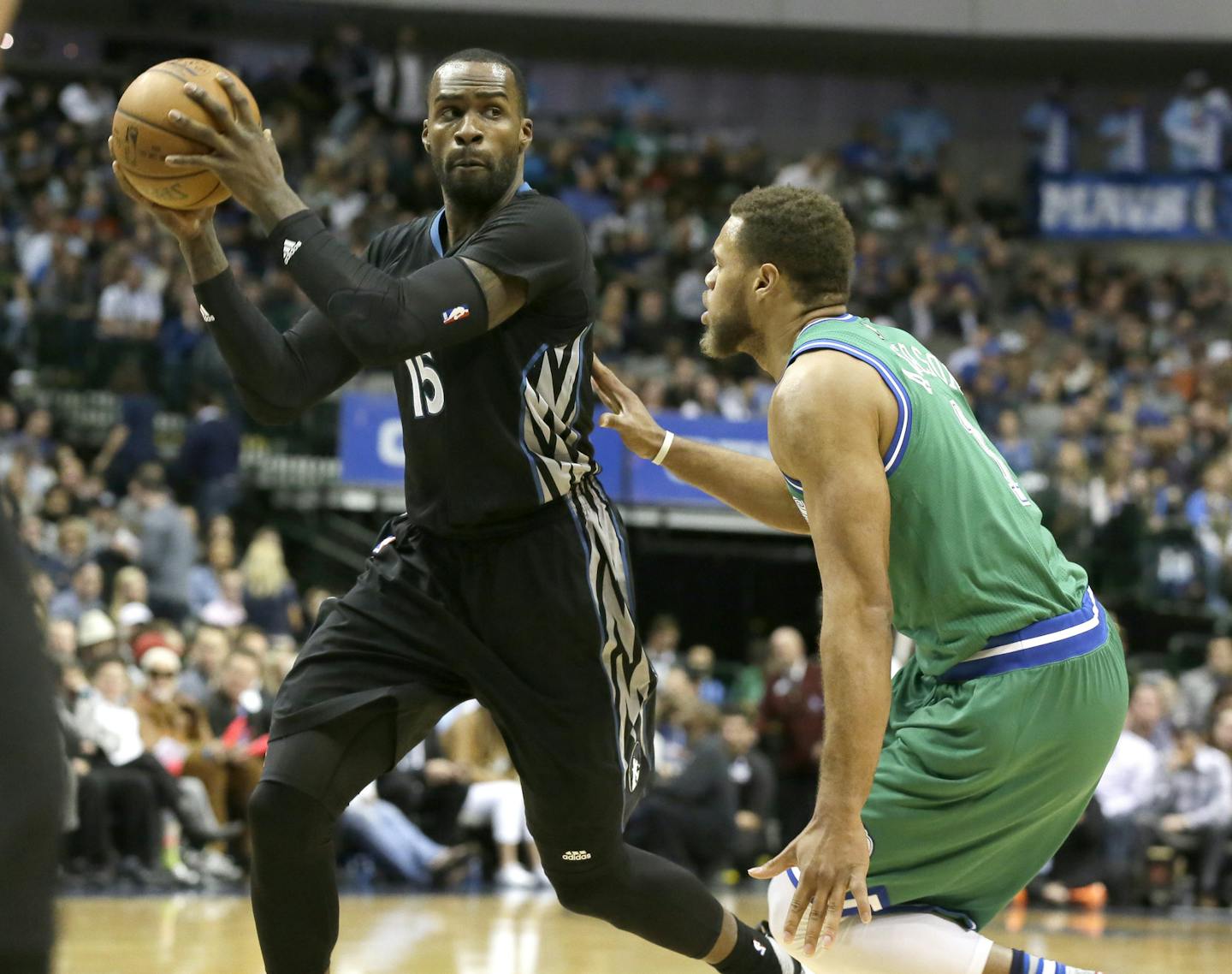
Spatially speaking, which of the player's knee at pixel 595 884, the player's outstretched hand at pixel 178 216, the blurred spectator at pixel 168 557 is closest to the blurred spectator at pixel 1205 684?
the blurred spectator at pixel 168 557

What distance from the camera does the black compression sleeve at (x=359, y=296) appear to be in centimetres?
365

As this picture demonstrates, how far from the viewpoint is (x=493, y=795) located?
10.5 meters

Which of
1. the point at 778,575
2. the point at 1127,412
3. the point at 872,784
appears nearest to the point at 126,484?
the point at 778,575

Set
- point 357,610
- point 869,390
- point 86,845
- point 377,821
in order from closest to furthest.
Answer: point 869,390
point 357,610
point 86,845
point 377,821

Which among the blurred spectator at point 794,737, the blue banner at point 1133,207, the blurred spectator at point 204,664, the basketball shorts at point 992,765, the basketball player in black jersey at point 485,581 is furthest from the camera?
the blue banner at point 1133,207

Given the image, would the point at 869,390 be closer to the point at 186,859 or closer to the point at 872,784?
the point at 872,784

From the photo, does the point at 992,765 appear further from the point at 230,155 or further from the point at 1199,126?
the point at 1199,126

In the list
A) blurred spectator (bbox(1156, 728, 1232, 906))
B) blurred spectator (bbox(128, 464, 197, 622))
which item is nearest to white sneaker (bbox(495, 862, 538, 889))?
blurred spectator (bbox(128, 464, 197, 622))

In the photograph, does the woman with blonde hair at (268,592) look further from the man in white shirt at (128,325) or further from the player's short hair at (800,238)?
the player's short hair at (800,238)

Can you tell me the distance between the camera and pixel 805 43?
22.0 metres

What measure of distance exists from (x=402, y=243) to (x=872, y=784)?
5.98 feet

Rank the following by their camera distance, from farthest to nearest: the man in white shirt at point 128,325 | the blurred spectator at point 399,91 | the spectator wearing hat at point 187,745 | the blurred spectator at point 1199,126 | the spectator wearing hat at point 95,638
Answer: the blurred spectator at point 1199,126 → the blurred spectator at point 399,91 → the man in white shirt at point 128,325 → the spectator wearing hat at point 95,638 → the spectator wearing hat at point 187,745

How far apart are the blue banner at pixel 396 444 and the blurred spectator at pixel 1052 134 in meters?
10.0

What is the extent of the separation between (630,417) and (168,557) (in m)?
8.31
